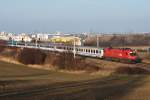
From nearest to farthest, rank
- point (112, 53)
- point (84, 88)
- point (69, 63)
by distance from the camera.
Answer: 1. point (84, 88)
2. point (69, 63)
3. point (112, 53)

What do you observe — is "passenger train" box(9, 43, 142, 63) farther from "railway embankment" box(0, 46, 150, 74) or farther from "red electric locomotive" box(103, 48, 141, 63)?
"railway embankment" box(0, 46, 150, 74)

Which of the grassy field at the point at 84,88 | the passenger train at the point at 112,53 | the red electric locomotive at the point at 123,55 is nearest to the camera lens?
the grassy field at the point at 84,88

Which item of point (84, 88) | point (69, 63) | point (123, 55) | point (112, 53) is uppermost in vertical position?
point (112, 53)

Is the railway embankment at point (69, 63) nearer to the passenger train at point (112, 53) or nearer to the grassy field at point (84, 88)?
the passenger train at point (112, 53)

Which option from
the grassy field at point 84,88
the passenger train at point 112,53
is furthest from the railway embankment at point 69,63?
the grassy field at point 84,88

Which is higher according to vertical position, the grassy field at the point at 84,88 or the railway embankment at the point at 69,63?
the grassy field at the point at 84,88

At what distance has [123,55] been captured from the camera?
8131 centimetres

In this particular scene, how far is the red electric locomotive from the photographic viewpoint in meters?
79.8

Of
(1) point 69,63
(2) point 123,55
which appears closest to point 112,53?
(2) point 123,55

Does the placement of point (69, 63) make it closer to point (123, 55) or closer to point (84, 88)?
point (123, 55)

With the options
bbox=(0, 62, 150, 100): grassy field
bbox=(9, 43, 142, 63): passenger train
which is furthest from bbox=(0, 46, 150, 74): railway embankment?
bbox=(0, 62, 150, 100): grassy field

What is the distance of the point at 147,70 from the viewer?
220ft

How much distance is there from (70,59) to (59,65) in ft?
8.55

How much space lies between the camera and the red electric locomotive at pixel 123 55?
7975cm
